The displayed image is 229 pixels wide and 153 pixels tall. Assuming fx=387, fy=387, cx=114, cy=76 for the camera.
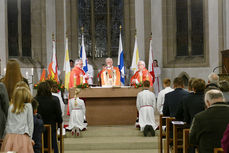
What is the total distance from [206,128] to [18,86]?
250 centimetres

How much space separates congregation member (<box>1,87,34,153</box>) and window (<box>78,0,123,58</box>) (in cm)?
1234

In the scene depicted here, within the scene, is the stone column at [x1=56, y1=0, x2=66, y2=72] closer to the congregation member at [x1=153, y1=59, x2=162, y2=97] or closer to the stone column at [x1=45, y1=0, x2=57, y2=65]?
the stone column at [x1=45, y1=0, x2=57, y2=65]

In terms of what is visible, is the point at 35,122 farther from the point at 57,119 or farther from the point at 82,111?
the point at 82,111

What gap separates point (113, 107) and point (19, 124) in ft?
20.7

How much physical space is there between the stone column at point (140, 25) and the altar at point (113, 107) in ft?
17.2

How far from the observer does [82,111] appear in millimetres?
9703

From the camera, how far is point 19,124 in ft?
16.3

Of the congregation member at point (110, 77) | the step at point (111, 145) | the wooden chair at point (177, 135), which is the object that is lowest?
the step at point (111, 145)

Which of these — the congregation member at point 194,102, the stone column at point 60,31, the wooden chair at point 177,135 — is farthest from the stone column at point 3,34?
the congregation member at point 194,102

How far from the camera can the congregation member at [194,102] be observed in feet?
18.8

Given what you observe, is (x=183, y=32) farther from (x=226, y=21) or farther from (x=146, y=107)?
(x=146, y=107)

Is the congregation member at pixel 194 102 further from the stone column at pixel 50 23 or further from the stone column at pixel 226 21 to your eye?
the stone column at pixel 50 23

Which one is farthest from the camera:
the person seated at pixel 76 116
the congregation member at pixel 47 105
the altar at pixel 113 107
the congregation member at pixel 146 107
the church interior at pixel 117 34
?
the church interior at pixel 117 34

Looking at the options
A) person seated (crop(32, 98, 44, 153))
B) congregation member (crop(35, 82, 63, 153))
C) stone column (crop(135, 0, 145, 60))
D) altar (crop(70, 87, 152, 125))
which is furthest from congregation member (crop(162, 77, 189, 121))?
stone column (crop(135, 0, 145, 60))
